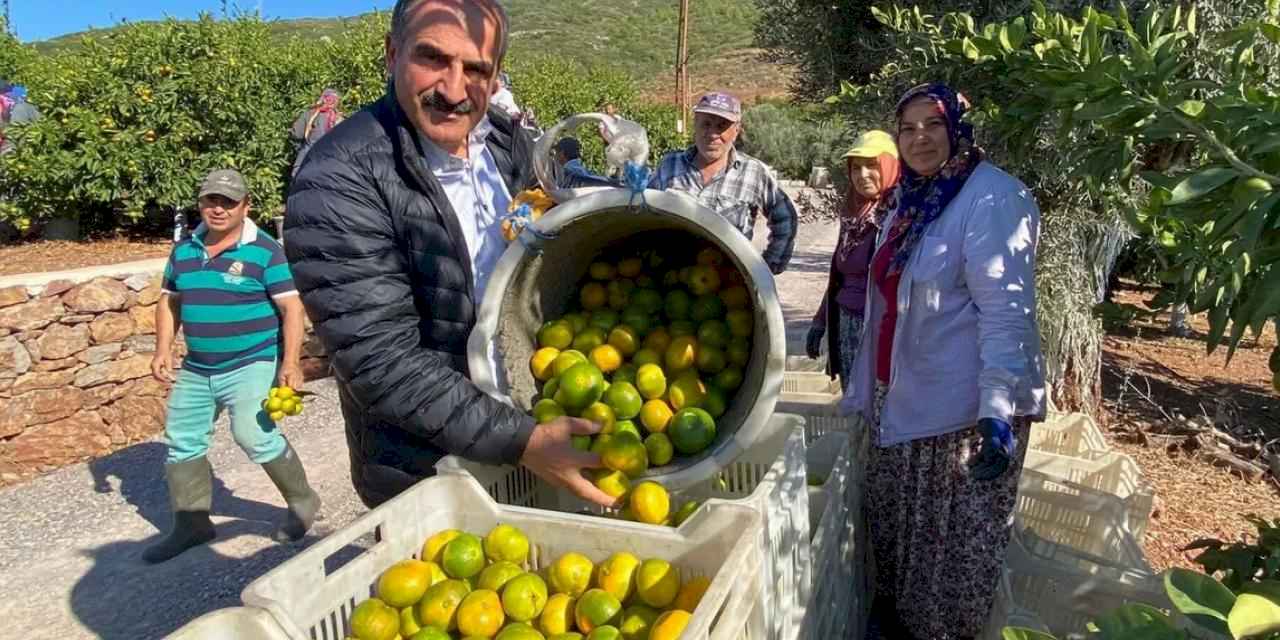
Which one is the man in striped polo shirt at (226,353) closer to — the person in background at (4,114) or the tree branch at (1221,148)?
the tree branch at (1221,148)

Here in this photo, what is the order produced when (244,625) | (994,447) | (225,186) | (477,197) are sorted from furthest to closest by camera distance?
1. (225,186)
2. (994,447)
3. (477,197)
4. (244,625)

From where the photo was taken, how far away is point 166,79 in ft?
24.6

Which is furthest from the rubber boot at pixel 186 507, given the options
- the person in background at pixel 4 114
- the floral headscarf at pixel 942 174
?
the person in background at pixel 4 114

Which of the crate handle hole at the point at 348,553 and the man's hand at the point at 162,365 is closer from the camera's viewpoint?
the crate handle hole at the point at 348,553

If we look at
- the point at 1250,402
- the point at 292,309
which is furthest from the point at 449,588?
the point at 1250,402

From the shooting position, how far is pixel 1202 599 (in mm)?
923

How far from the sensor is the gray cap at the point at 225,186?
150 inches

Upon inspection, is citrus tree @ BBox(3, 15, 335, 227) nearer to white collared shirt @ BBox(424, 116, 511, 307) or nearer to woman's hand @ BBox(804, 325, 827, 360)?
woman's hand @ BBox(804, 325, 827, 360)

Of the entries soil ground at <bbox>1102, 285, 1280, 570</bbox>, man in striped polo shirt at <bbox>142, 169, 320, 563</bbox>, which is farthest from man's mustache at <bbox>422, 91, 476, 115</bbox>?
man in striped polo shirt at <bbox>142, 169, 320, 563</bbox>

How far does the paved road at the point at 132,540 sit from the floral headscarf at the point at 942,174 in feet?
10.1

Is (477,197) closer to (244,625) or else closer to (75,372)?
(244,625)

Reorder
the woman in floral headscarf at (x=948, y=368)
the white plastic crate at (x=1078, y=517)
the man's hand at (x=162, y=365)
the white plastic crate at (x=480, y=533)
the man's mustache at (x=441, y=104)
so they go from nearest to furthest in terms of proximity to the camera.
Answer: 1. the white plastic crate at (x=480, y=533)
2. the man's mustache at (x=441, y=104)
3. the woman in floral headscarf at (x=948, y=368)
4. the white plastic crate at (x=1078, y=517)
5. the man's hand at (x=162, y=365)

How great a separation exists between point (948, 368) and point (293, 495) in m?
3.16

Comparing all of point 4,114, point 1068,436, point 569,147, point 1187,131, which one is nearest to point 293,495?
point 569,147
